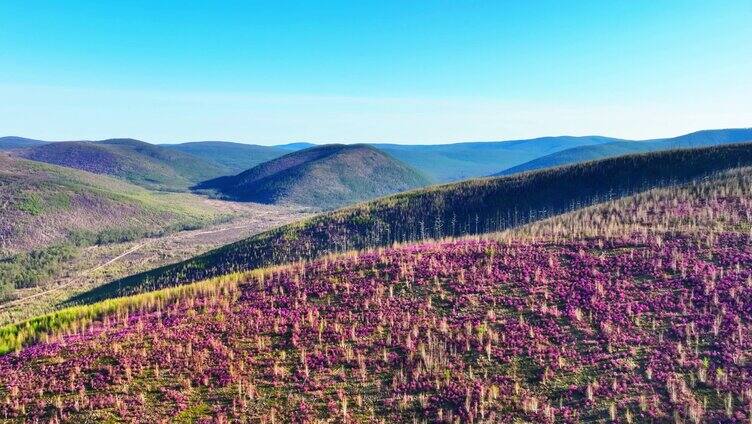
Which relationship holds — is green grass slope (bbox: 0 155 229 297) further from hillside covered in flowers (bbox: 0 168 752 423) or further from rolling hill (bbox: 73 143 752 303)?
hillside covered in flowers (bbox: 0 168 752 423)

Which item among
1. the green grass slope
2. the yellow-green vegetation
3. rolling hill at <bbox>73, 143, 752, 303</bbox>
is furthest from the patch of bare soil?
the yellow-green vegetation

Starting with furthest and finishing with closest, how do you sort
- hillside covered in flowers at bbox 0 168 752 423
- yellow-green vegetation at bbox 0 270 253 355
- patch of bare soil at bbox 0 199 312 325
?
1. patch of bare soil at bbox 0 199 312 325
2. yellow-green vegetation at bbox 0 270 253 355
3. hillside covered in flowers at bbox 0 168 752 423

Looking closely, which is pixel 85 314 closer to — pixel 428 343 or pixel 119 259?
pixel 428 343

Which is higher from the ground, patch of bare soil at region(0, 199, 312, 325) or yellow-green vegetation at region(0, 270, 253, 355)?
yellow-green vegetation at region(0, 270, 253, 355)

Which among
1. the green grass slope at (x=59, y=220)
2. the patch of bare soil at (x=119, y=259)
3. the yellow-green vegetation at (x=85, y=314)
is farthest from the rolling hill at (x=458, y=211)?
the yellow-green vegetation at (x=85, y=314)

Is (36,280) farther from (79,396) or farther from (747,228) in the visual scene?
(747,228)

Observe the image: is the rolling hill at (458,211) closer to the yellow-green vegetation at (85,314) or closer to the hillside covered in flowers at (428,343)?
the yellow-green vegetation at (85,314)

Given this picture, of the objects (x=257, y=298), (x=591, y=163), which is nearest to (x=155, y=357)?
(x=257, y=298)
